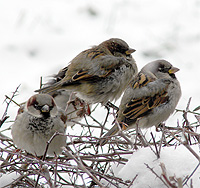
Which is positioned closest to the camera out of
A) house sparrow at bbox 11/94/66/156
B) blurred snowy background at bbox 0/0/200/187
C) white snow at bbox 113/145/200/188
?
white snow at bbox 113/145/200/188

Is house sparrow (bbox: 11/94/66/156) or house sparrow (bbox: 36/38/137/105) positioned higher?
house sparrow (bbox: 36/38/137/105)

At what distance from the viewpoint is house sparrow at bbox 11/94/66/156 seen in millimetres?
3492

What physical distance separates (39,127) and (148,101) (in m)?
1.26

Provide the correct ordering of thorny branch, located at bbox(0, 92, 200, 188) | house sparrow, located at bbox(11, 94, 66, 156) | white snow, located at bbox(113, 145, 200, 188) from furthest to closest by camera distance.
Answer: house sparrow, located at bbox(11, 94, 66, 156) → white snow, located at bbox(113, 145, 200, 188) → thorny branch, located at bbox(0, 92, 200, 188)

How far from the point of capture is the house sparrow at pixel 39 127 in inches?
137

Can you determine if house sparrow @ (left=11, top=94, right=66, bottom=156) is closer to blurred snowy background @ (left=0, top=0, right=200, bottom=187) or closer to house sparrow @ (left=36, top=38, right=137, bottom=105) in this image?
house sparrow @ (left=36, top=38, right=137, bottom=105)

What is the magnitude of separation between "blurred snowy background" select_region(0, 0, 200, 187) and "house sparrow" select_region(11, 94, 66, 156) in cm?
310

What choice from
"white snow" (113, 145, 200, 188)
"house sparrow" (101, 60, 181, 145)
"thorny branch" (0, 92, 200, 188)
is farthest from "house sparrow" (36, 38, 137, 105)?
"white snow" (113, 145, 200, 188)

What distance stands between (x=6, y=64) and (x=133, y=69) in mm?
3336

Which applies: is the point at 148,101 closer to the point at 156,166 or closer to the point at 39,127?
the point at 39,127

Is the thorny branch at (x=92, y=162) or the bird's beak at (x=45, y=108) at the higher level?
the bird's beak at (x=45, y=108)

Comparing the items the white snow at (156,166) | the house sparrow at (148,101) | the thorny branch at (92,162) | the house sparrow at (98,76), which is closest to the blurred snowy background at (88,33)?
the house sparrow at (98,76)

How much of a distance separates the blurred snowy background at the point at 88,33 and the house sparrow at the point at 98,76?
1.89 meters

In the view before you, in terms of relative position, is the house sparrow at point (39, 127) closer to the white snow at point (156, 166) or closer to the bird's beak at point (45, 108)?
the bird's beak at point (45, 108)
